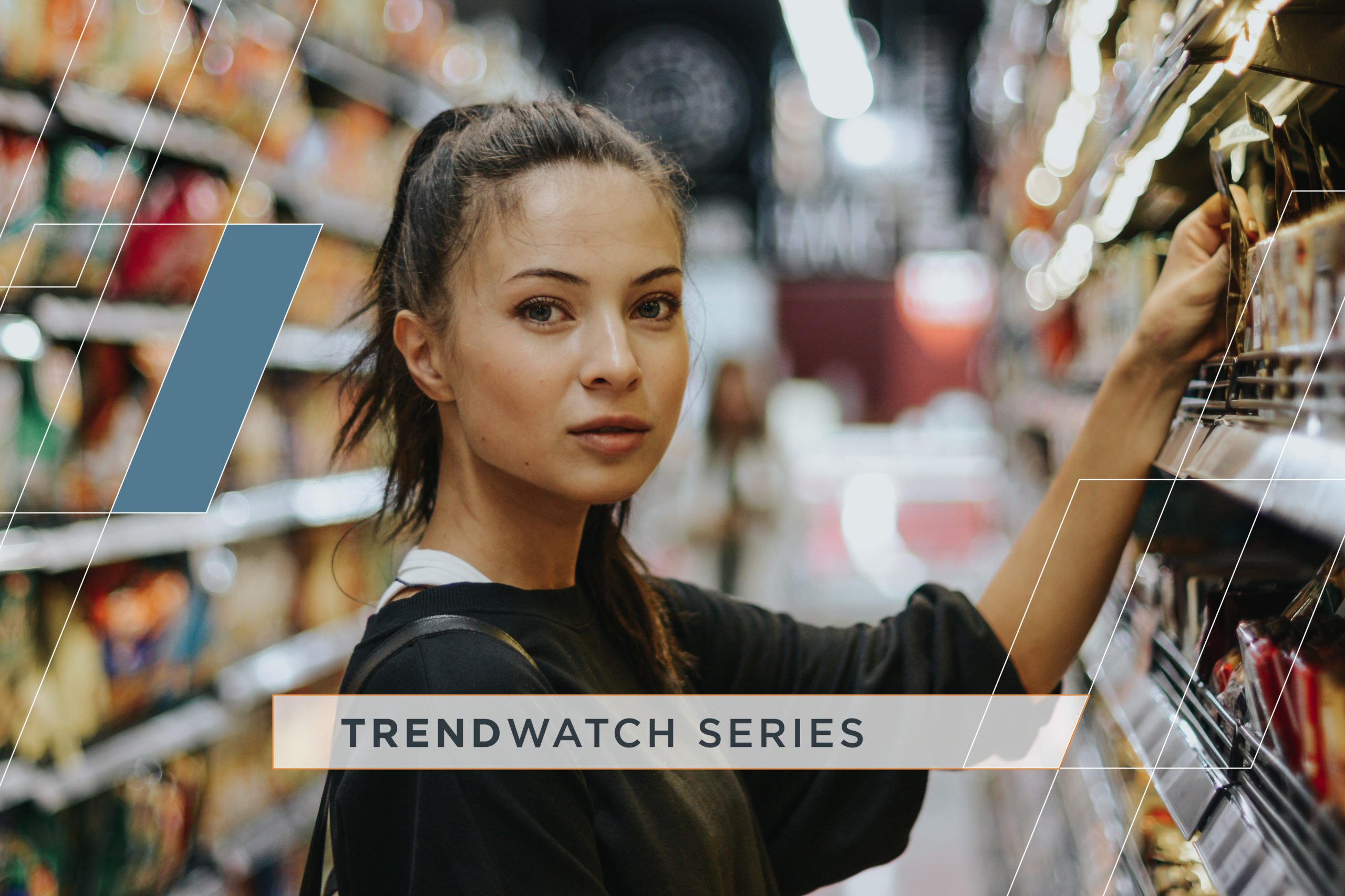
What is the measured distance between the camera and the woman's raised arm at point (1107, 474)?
0.99 m

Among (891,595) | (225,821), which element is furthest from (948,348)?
(225,821)

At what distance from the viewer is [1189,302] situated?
98 centimetres

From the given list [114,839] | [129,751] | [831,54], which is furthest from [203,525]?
[831,54]

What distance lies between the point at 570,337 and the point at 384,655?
1.00ft

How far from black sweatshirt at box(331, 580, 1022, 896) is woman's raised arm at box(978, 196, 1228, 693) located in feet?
0.17

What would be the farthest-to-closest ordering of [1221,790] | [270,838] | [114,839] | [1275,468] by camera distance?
[270,838] < [114,839] < [1221,790] < [1275,468]

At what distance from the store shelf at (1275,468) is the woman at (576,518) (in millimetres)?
148

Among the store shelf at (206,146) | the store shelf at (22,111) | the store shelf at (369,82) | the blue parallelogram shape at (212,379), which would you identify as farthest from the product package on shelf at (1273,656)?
the store shelf at (369,82)

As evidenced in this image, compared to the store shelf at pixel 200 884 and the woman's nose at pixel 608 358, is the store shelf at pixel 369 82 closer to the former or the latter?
the store shelf at pixel 200 884

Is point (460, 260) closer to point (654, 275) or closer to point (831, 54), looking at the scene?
point (654, 275)

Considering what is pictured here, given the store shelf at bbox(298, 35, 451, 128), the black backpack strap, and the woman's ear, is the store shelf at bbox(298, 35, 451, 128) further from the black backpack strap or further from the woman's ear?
→ the black backpack strap

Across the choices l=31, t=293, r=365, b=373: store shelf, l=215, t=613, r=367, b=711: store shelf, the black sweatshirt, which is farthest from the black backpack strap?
l=215, t=613, r=367, b=711: store shelf

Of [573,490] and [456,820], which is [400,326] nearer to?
[573,490]

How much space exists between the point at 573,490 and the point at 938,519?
697cm
